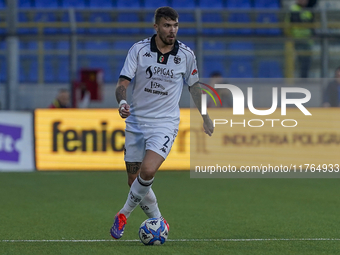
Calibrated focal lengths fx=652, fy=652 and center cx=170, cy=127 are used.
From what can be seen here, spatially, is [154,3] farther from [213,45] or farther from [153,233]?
[153,233]

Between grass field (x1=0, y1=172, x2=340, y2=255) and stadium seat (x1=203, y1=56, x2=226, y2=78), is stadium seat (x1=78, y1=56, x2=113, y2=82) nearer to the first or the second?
stadium seat (x1=203, y1=56, x2=226, y2=78)

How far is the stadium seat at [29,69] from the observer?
539 inches

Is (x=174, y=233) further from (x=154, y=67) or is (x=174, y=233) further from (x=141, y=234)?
(x=154, y=67)

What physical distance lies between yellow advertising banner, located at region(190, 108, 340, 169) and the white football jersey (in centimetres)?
690

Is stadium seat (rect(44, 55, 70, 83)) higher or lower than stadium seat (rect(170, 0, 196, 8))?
lower

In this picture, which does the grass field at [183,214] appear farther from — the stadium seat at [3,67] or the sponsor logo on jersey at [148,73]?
the stadium seat at [3,67]

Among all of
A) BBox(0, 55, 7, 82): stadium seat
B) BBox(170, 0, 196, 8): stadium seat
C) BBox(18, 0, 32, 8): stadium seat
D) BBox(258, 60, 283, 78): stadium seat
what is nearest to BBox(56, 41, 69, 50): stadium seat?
BBox(0, 55, 7, 82): stadium seat

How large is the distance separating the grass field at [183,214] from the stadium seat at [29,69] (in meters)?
2.66

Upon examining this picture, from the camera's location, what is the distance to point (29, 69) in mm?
14188

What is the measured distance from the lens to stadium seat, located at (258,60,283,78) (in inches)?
542

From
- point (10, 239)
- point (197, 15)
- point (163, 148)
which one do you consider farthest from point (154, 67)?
point (197, 15)

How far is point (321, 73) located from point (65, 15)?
17.4 ft

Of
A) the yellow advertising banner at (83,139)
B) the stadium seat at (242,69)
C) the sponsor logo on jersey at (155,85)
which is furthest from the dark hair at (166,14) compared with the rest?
the stadium seat at (242,69)

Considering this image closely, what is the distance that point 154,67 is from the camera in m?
5.38
